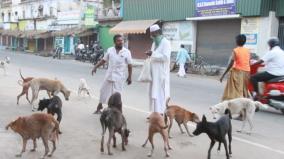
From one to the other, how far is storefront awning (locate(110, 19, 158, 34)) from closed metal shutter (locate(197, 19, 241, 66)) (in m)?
5.28

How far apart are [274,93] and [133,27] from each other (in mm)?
24483

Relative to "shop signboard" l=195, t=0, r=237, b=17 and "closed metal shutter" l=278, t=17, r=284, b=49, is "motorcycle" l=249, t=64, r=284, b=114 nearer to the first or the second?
"closed metal shutter" l=278, t=17, r=284, b=49

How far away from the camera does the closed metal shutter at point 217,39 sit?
25625mm

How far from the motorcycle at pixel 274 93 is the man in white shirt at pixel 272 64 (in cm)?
12

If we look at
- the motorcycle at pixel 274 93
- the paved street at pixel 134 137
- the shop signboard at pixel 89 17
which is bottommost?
the paved street at pixel 134 137

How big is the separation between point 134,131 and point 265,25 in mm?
17522

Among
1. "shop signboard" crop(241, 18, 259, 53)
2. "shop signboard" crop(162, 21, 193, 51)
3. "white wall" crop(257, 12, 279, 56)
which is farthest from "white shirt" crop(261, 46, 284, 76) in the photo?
"shop signboard" crop(162, 21, 193, 51)

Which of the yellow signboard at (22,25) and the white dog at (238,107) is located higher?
the yellow signboard at (22,25)

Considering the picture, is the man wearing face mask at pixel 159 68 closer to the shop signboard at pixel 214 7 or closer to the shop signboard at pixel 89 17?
the shop signboard at pixel 214 7

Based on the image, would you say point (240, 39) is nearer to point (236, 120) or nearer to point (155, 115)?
point (236, 120)

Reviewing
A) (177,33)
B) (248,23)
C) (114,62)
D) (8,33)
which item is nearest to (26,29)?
(8,33)

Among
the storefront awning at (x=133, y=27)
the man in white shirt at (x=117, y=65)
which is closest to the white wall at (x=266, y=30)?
the storefront awning at (x=133, y=27)

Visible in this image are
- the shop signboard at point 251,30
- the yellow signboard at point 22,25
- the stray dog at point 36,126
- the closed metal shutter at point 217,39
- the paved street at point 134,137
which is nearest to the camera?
the stray dog at point 36,126

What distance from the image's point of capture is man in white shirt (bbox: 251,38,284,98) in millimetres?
10078
